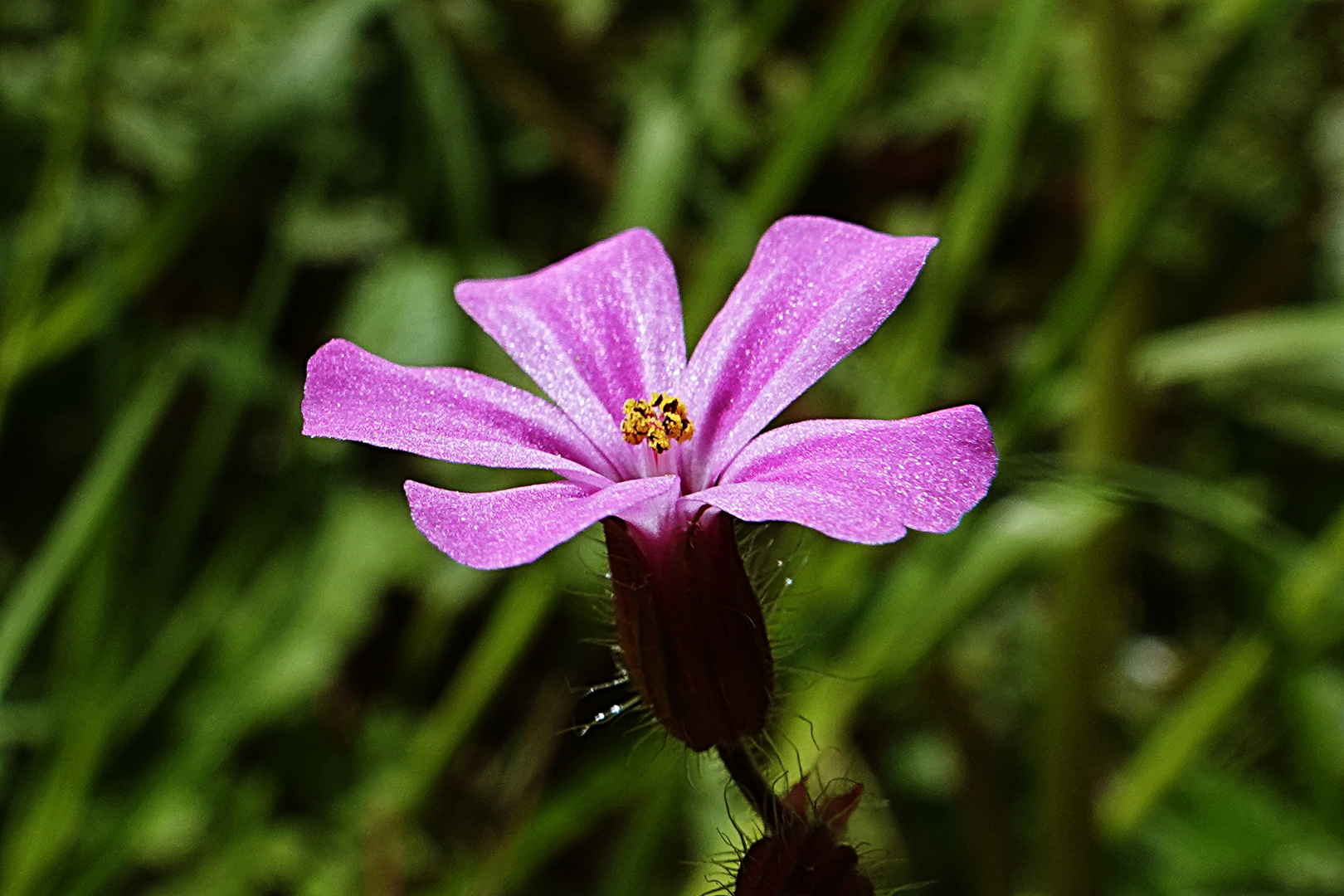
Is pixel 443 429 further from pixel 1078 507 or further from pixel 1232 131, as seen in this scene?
pixel 1232 131

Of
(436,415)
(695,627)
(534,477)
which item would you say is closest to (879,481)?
(695,627)

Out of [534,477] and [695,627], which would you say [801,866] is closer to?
[695,627]

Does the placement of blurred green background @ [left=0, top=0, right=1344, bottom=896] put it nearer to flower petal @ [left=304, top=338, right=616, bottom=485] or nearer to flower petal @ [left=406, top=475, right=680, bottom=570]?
flower petal @ [left=304, top=338, right=616, bottom=485]

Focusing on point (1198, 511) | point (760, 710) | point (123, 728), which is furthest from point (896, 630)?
point (123, 728)

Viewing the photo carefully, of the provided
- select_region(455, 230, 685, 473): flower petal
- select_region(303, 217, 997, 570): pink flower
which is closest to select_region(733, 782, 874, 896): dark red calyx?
select_region(303, 217, 997, 570): pink flower

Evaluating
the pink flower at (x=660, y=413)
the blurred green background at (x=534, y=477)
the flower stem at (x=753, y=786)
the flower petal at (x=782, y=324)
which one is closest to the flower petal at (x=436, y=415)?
the pink flower at (x=660, y=413)

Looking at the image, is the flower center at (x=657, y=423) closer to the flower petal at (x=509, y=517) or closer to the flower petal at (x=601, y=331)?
the flower petal at (x=601, y=331)
